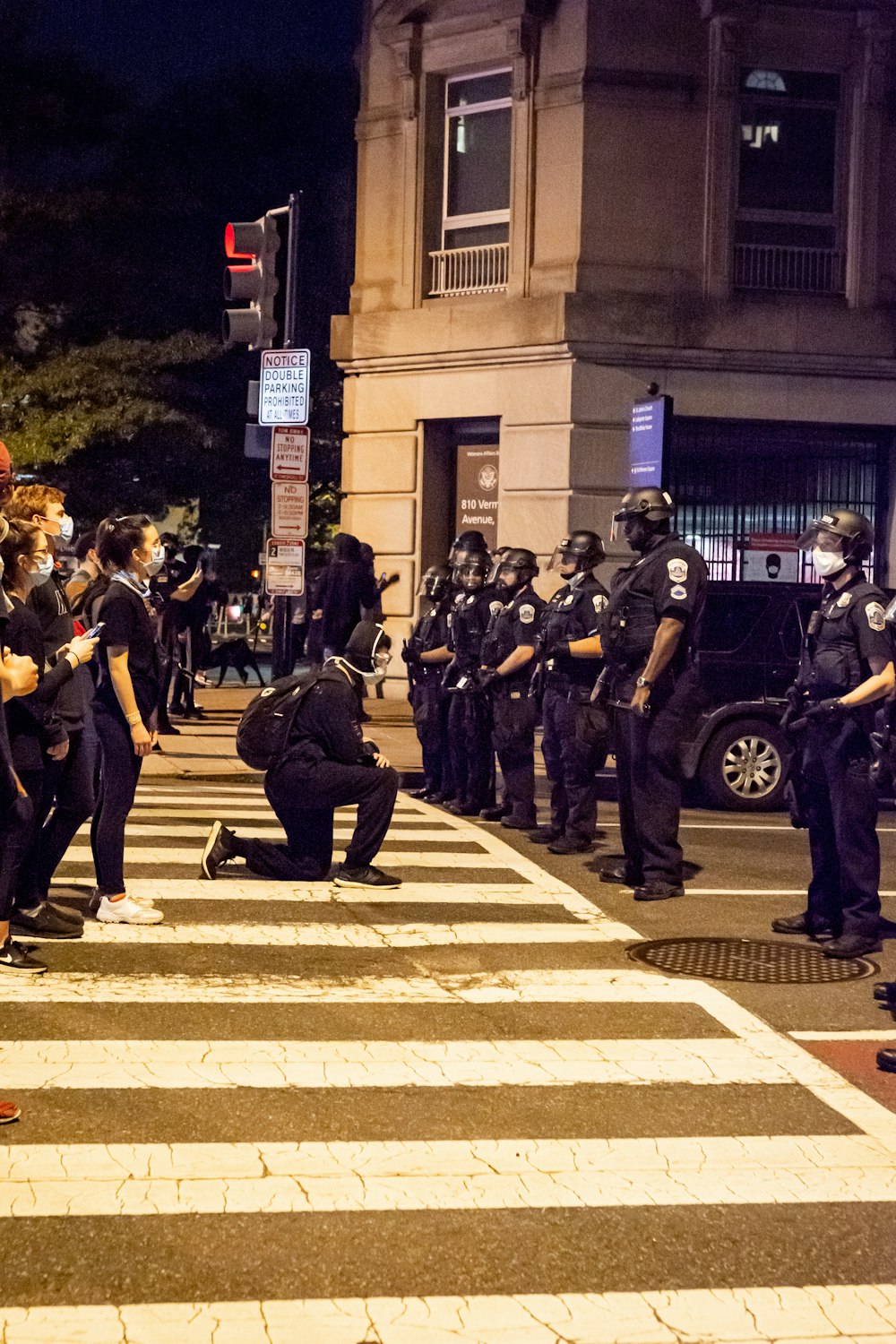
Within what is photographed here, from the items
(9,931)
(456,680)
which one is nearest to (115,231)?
(456,680)

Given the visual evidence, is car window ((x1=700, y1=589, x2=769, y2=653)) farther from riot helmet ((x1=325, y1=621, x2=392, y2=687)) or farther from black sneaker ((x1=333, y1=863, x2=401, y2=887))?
black sneaker ((x1=333, y1=863, x2=401, y2=887))

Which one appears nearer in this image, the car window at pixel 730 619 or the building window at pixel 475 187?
the car window at pixel 730 619

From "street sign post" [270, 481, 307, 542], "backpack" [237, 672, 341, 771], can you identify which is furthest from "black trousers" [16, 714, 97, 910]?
"street sign post" [270, 481, 307, 542]

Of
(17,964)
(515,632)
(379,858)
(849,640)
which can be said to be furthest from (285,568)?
(17,964)

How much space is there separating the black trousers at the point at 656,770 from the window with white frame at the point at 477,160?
13507 millimetres

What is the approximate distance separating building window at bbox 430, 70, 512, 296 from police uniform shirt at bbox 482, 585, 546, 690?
34.3 feet

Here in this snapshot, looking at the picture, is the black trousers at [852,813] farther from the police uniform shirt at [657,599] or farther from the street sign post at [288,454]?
the street sign post at [288,454]

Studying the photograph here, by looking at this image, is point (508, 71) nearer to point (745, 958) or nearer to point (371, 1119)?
point (745, 958)

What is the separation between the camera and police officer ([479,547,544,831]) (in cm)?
1255

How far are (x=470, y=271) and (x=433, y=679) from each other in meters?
10.0

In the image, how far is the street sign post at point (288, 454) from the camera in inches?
642

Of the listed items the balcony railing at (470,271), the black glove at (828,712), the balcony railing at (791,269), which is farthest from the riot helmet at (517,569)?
the balcony railing at (791,269)

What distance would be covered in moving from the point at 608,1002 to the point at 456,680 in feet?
19.9

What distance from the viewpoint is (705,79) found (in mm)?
21453
